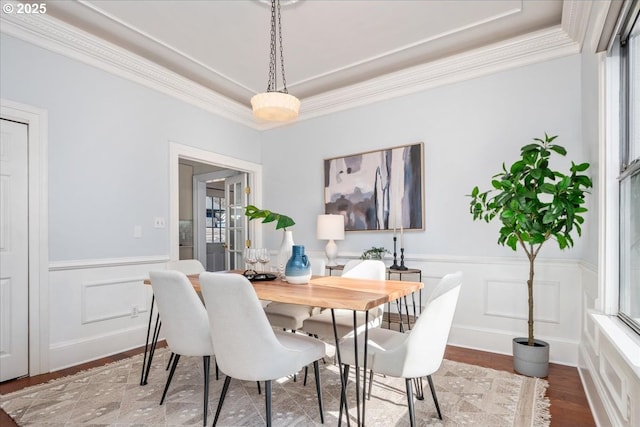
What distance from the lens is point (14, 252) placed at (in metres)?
2.57

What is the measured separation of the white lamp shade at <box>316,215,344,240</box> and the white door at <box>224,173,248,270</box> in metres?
1.42

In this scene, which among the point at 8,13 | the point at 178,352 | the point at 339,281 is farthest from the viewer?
the point at 8,13

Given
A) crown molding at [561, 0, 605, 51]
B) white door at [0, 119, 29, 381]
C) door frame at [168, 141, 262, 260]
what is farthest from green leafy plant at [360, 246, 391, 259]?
white door at [0, 119, 29, 381]

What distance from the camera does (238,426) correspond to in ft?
6.19

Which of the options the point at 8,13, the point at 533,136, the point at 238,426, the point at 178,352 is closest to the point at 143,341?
the point at 178,352

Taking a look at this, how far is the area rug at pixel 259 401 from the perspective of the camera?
195cm

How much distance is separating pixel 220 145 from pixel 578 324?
3937mm

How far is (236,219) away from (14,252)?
2.64 m

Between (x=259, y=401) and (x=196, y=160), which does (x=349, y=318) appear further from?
(x=196, y=160)

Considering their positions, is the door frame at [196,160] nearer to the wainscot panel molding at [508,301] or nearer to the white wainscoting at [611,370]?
the wainscot panel molding at [508,301]

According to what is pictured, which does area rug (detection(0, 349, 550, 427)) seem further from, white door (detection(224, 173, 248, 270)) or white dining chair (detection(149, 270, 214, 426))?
white door (detection(224, 173, 248, 270))

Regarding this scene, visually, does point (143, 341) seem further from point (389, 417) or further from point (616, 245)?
point (616, 245)

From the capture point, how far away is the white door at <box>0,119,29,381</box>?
2.52 m

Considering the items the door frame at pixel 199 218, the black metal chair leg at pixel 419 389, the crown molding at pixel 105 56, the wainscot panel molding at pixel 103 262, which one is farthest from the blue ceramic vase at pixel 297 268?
the door frame at pixel 199 218
